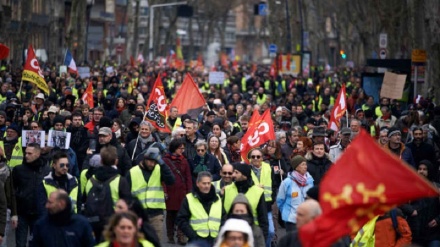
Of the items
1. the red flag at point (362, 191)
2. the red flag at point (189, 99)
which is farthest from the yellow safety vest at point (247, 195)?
the red flag at point (189, 99)

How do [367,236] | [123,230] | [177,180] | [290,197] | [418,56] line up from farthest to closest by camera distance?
1. [418,56]
2. [177,180]
3. [290,197]
4. [367,236]
5. [123,230]

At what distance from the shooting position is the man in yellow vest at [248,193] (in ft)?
40.7

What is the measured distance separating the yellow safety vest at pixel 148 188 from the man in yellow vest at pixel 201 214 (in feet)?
4.44

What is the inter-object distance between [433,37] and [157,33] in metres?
60.0

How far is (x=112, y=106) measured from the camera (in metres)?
24.9

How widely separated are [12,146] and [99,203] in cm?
523

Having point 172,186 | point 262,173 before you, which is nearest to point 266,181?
point 262,173

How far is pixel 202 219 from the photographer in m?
12.1

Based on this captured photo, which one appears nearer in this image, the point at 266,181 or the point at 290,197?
the point at 290,197

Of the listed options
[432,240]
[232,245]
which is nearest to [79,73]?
[432,240]

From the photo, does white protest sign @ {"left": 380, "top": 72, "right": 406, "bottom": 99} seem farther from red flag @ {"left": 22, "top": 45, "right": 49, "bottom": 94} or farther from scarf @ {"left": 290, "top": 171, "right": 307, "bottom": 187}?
scarf @ {"left": 290, "top": 171, "right": 307, "bottom": 187}

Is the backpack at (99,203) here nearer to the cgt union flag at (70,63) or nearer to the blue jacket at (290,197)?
the blue jacket at (290,197)

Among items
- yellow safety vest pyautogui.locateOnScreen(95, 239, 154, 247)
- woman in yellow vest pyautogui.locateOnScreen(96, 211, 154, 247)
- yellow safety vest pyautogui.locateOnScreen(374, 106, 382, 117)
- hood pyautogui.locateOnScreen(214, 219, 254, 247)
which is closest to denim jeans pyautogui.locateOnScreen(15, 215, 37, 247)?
yellow safety vest pyautogui.locateOnScreen(95, 239, 154, 247)

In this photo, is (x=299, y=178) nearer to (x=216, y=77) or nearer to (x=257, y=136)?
(x=257, y=136)
